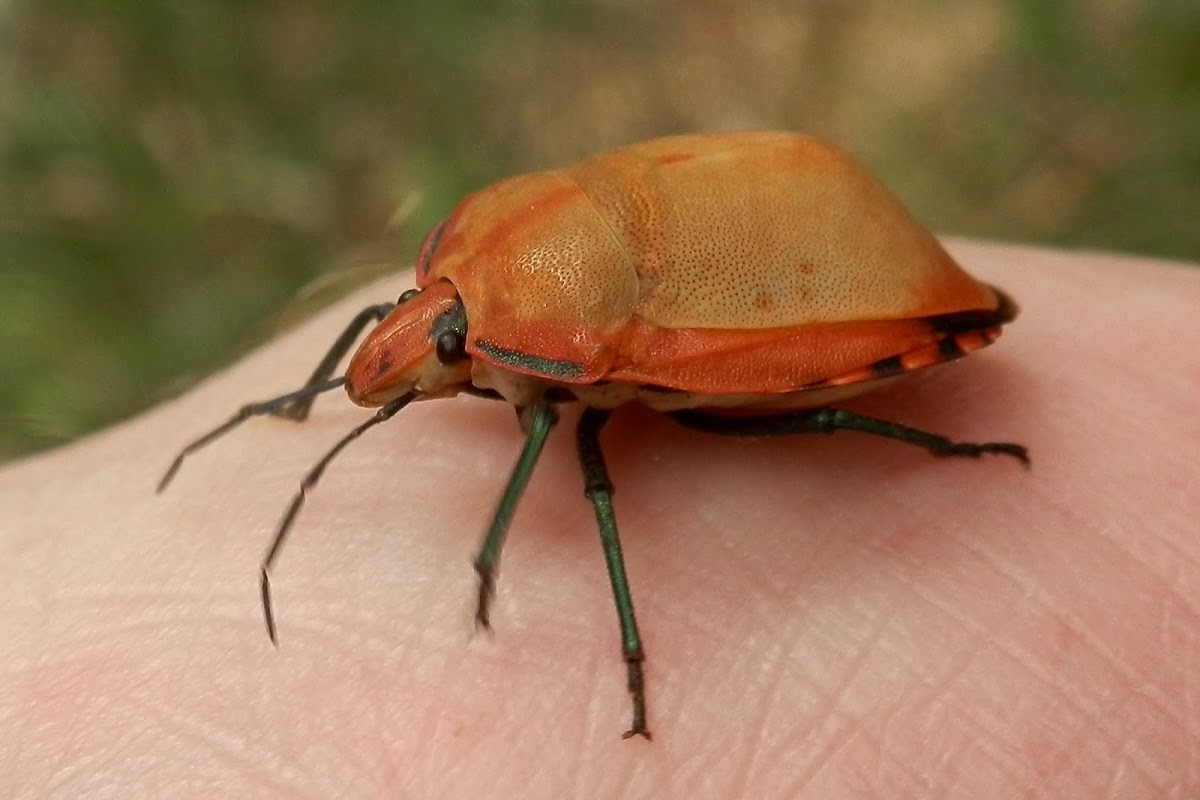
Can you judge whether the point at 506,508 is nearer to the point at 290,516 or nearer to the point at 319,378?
the point at 290,516

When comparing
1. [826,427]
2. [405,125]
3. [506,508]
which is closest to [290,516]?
[506,508]

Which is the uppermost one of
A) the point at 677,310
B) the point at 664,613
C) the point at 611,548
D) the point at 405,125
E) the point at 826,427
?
the point at 677,310

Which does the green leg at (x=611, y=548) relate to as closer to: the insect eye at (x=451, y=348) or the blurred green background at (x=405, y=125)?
the insect eye at (x=451, y=348)

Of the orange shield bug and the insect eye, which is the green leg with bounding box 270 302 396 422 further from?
the insect eye

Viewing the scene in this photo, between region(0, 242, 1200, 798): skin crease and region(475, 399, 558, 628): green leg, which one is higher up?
region(475, 399, 558, 628): green leg

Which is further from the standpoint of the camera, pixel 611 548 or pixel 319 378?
pixel 319 378

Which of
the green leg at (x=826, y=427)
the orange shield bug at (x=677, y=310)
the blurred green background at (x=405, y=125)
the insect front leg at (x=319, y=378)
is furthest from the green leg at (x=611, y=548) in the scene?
the blurred green background at (x=405, y=125)

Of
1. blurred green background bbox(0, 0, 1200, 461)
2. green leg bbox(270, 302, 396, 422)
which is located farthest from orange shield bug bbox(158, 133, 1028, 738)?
blurred green background bbox(0, 0, 1200, 461)
